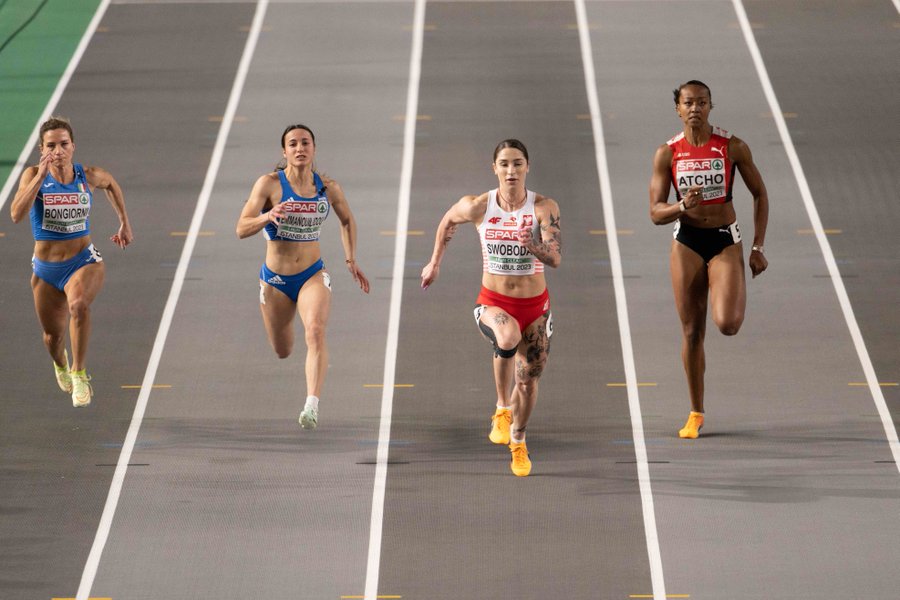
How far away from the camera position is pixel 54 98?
53.2 ft

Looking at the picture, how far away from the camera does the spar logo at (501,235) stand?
9.25 metres

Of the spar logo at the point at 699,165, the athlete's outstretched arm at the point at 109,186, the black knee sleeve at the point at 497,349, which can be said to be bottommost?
the black knee sleeve at the point at 497,349

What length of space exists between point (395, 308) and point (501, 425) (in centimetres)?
242

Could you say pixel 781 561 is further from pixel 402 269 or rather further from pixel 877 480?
pixel 402 269

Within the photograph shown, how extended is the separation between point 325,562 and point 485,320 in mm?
1679

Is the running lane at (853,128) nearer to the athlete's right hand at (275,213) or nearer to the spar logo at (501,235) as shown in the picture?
the spar logo at (501,235)

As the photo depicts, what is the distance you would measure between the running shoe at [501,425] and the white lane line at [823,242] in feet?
7.67

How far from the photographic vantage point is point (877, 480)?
31.1 feet

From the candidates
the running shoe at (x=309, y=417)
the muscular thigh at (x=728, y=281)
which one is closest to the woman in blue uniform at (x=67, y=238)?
the running shoe at (x=309, y=417)

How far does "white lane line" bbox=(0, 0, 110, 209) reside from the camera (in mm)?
14430

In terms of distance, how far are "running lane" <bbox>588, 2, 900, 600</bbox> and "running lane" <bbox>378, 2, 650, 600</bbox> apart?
271 mm

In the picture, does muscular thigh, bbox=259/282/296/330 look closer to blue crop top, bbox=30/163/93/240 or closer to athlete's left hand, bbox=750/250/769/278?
blue crop top, bbox=30/163/93/240

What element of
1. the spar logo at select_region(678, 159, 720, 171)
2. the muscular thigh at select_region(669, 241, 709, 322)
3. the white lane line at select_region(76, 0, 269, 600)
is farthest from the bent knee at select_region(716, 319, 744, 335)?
the white lane line at select_region(76, 0, 269, 600)

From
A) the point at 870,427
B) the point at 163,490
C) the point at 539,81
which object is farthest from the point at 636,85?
the point at 163,490
